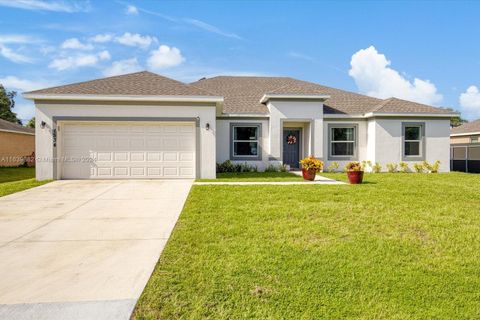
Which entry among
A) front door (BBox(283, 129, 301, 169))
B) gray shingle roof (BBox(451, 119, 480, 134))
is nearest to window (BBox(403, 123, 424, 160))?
front door (BBox(283, 129, 301, 169))

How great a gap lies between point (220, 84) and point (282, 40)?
540 centimetres

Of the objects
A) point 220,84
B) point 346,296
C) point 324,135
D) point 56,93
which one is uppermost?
point 220,84

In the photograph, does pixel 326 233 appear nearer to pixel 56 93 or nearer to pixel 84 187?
pixel 84 187

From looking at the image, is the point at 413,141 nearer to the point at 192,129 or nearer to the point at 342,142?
the point at 342,142

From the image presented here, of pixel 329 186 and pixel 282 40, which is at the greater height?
pixel 282 40

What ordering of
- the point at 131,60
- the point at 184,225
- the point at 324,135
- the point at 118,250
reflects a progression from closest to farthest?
the point at 118,250
the point at 184,225
the point at 324,135
the point at 131,60

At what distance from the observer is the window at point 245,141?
55.2 ft

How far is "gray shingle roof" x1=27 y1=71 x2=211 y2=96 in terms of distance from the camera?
1284 centimetres

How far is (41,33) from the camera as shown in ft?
44.9

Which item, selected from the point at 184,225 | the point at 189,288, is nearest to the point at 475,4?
the point at 184,225

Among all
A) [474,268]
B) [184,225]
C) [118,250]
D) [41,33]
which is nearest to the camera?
[474,268]

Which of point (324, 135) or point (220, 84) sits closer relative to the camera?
point (324, 135)

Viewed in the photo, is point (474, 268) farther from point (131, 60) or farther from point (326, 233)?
point (131, 60)

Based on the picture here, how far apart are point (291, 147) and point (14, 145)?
2155 cm
